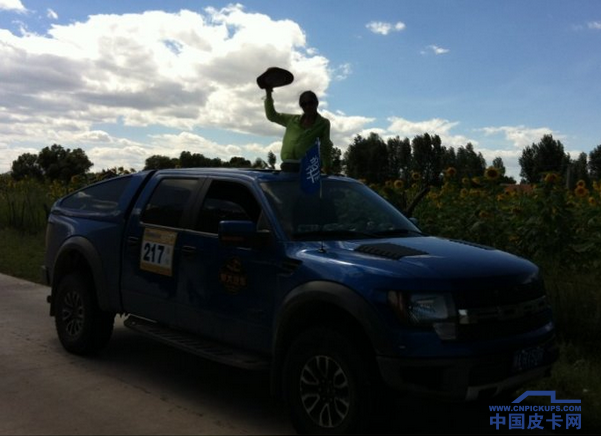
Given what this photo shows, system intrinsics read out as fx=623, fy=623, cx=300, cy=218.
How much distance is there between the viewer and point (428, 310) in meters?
3.59

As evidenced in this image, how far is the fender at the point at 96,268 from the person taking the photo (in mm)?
5730

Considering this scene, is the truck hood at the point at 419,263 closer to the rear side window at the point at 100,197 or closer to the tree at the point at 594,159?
the rear side window at the point at 100,197

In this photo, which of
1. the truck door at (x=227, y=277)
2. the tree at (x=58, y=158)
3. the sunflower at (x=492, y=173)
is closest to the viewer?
the truck door at (x=227, y=277)

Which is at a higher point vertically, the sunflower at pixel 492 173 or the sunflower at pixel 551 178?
the sunflower at pixel 492 173

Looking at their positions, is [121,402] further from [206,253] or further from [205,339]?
[206,253]

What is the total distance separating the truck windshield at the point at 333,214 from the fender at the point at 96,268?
1.97 m

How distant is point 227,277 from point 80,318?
7.28 feet

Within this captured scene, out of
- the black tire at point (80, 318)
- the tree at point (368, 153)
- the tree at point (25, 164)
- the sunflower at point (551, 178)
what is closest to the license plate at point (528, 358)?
the sunflower at point (551, 178)

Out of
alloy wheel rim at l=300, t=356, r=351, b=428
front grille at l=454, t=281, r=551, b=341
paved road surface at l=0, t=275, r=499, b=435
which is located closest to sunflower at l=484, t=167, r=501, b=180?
paved road surface at l=0, t=275, r=499, b=435

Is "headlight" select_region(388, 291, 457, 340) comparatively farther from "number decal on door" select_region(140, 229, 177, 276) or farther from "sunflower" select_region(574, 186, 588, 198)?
"sunflower" select_region(574, 186, 588, 198)

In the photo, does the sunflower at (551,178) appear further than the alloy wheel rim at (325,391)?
Yes

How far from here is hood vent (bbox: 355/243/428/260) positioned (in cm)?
392

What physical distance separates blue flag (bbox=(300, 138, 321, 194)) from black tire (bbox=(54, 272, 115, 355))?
9.08 feet

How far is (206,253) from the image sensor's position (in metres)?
4.81
